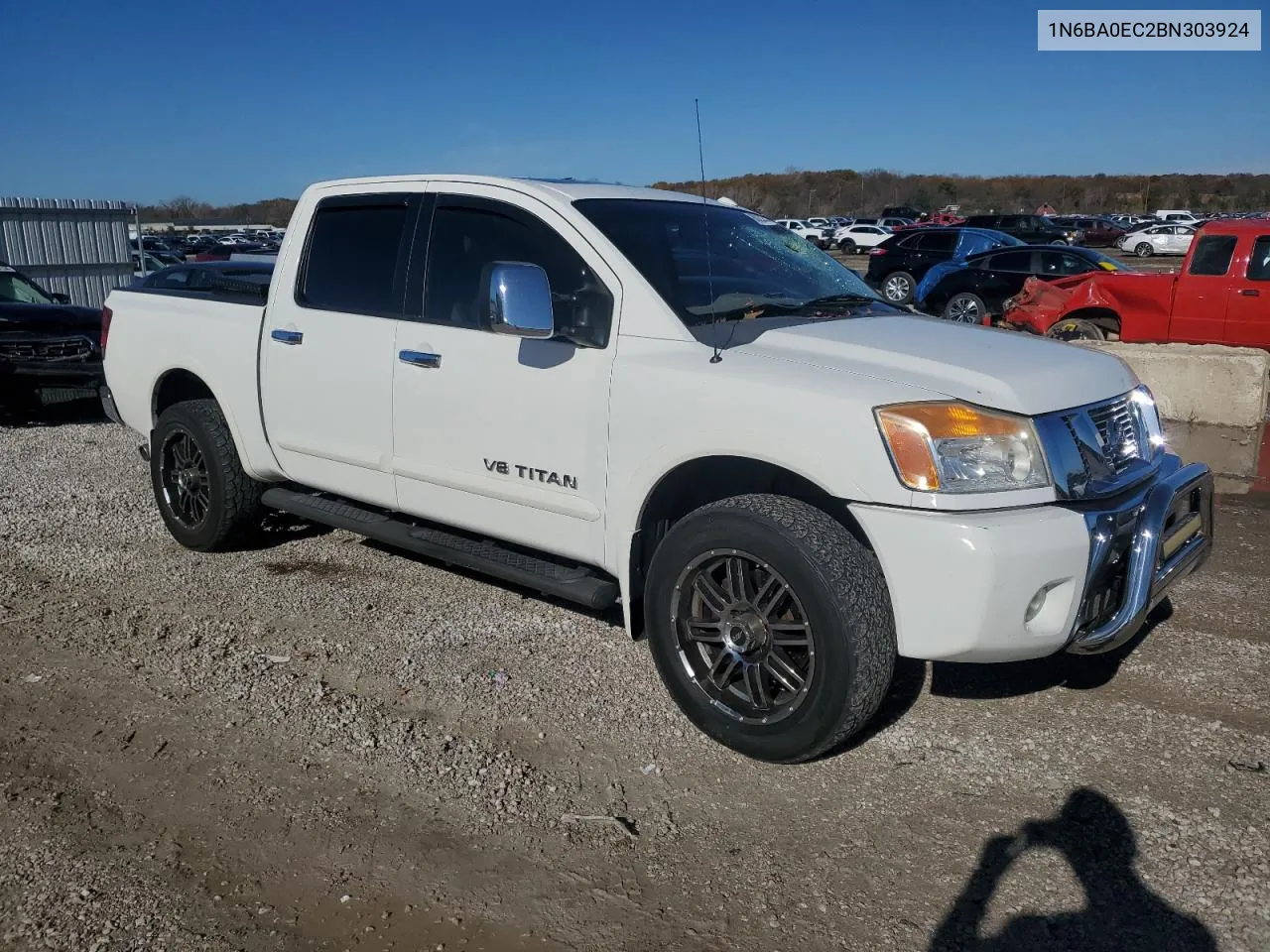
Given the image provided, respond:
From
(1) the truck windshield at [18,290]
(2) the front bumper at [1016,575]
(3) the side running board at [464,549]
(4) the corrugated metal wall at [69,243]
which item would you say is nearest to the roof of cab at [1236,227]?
(2) the front bumper at [1016,575]

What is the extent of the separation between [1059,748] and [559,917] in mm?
1879

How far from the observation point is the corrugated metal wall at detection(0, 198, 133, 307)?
55.8 feet

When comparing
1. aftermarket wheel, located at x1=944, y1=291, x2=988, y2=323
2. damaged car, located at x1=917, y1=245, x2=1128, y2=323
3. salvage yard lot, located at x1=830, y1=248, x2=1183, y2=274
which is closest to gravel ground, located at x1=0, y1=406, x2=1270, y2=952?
aftermarket wheel, located at x1=944, y1=291, x2=988, y2=323

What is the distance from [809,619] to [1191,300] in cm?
974

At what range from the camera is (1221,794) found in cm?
332

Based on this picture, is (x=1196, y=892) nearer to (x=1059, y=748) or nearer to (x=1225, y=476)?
(x=1059, y=748)

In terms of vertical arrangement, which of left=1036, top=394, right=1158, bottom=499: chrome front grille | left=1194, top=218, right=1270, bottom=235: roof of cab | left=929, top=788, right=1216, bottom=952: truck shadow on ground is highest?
left=1194, top=218, right=1270, bottom=235: roof of cab

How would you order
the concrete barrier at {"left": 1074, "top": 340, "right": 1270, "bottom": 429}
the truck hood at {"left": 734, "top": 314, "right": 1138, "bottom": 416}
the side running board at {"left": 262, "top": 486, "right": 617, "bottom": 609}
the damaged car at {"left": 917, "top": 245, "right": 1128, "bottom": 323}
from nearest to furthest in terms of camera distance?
the truck hood at {"left": 734, "top": 314, "right": 1138, "bottom": 416}
the side running board at {"left": 262, "top": 486, "right": 617, "bottom": 609}
the concrete barrier at {"left": 1074, "top": 340, "right": 1270, "bottom": 429}
the damaged car at {"left": 917, "top": 245, "right": 1128, "bottom": 323}

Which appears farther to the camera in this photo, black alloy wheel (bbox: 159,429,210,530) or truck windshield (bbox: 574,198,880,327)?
black alloy wheel (bbox: 159,429,210,530)

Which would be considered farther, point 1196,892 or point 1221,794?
point 1221,794

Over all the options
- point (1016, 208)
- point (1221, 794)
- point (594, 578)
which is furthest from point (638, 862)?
point (1016, 208)

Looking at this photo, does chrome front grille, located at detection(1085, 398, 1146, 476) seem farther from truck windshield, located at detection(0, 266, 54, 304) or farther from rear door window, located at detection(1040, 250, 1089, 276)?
rear door window, located at detection(1040, 250, 1089, 276)

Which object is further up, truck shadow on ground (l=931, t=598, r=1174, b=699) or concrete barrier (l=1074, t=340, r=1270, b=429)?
concrete barrier (l=1074, t=340, r=1270, b=429)

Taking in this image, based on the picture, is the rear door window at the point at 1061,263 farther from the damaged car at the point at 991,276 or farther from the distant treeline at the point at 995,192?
the distant treeline at the point at 995,192
